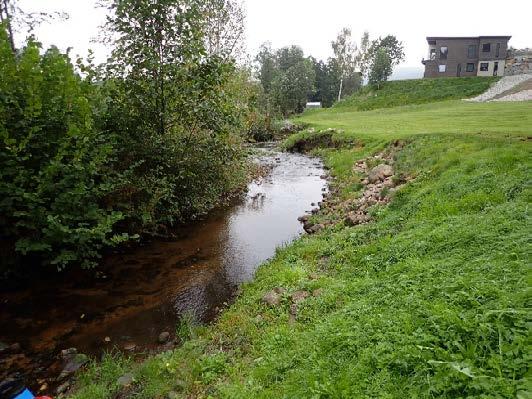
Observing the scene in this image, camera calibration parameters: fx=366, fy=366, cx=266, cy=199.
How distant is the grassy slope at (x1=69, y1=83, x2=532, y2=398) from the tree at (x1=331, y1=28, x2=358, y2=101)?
62109 mm

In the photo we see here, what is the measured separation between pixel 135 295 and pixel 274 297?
3437 mm

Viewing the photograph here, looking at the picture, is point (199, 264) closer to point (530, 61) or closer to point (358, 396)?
point (358, 396)

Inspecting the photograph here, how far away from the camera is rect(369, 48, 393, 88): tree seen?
56091 millimetres

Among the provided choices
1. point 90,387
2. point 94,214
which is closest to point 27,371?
Result: point 90,387

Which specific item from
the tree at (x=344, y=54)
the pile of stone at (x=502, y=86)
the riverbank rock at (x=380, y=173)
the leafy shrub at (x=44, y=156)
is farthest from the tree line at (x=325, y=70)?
the leafy shrub at (x=44, y=156)

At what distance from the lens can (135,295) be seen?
8.34 meters

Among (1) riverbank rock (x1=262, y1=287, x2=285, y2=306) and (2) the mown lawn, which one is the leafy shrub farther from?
(2) the mown lawn

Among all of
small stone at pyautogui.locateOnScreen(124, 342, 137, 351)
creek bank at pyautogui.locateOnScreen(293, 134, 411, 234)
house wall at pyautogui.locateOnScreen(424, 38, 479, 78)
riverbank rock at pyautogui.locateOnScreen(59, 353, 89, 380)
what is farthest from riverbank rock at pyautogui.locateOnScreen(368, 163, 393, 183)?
house wall at pyautogui.locateOnScreen(424, 38, 479, 78)

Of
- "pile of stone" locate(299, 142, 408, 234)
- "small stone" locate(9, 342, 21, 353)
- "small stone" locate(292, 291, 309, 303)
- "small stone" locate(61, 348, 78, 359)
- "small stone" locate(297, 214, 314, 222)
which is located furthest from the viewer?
"small stone" locate(297, 214, 314, 222)

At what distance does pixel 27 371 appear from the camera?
596 centimetres

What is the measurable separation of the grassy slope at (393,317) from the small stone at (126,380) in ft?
0.32

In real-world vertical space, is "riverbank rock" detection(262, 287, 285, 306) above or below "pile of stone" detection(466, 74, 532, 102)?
below

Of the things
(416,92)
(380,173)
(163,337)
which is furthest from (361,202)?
(416,92)

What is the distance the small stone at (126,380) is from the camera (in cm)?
543
